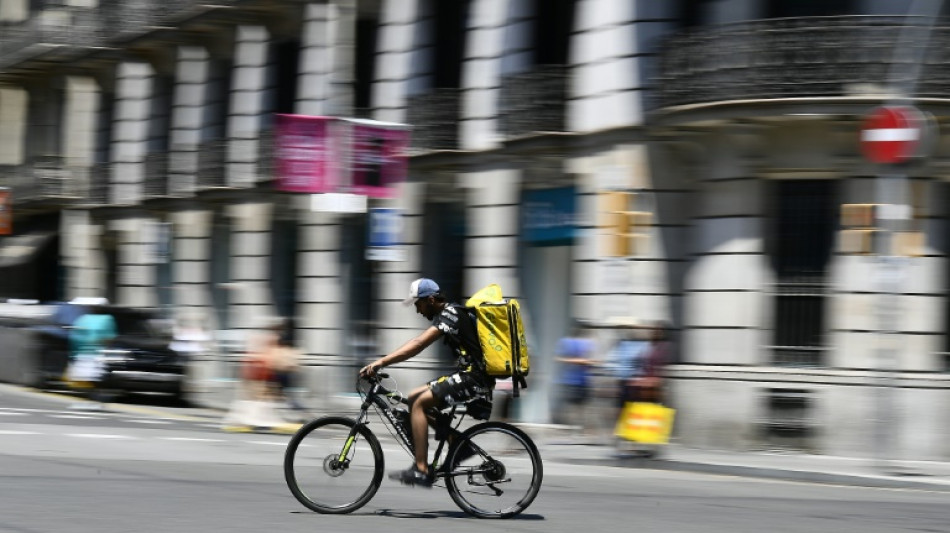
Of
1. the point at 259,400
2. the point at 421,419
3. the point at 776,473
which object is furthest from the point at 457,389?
the point at 259,400

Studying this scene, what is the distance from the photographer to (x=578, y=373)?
1912 cm

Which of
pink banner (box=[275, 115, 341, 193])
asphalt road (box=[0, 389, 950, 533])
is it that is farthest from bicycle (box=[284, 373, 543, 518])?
pink banner (box=[275, 115, 341, 193])

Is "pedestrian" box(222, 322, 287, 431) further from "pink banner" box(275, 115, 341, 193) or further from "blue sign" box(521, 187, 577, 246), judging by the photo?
"blue sign" box(521, 187, 577, 246)

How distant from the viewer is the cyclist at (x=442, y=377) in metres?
10.4

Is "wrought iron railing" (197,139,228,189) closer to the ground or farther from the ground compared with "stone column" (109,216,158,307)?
farther from the ground

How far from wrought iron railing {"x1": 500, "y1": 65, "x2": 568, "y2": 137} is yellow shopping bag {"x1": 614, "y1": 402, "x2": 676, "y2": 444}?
222 inches

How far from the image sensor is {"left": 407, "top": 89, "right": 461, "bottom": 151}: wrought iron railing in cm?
2341

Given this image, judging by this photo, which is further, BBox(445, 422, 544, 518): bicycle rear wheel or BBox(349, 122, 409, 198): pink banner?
BBox(349, 122, 409, 198): pink banner

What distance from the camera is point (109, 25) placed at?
33.5 metres

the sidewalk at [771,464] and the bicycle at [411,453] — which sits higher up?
the bicycle at [411,453]

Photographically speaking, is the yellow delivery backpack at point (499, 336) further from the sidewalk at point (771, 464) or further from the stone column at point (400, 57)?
the stone column at point (400, 57)

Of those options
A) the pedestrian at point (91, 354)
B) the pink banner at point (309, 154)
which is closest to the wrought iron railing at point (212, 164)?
the pedestrian at point (91, 354)

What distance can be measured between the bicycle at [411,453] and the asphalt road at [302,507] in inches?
6.4

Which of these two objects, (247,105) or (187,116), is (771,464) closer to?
(247,105)
